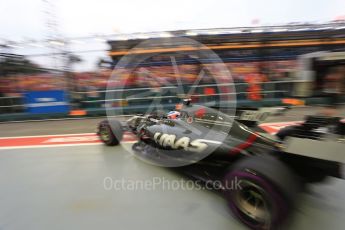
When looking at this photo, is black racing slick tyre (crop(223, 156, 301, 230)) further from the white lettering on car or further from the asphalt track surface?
the white lettering on car

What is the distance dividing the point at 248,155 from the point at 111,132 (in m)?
2.40

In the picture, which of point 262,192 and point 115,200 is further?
point 115,200

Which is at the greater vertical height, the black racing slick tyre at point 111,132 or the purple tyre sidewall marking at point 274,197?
the purple tyre sidewall marking at point 274,197

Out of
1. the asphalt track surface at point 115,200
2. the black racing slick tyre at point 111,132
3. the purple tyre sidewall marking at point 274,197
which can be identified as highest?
the purple tyre sidewall marking at point 274,197

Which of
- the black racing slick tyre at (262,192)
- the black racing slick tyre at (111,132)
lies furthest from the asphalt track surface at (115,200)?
the black racing slick tyre at (111,132)

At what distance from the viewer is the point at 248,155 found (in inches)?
85.8

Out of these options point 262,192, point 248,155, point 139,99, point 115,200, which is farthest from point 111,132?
point 139,99

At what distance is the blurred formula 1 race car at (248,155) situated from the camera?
5.54ft

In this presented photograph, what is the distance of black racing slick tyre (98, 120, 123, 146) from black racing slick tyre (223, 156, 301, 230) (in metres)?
2.35

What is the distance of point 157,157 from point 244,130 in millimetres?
1104

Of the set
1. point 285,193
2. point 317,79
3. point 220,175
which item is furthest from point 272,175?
point 317,79

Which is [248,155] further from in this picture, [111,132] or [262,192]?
[111,132]

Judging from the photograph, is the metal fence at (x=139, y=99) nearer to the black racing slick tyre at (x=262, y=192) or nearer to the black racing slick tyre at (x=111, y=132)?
the black racing slick tyre at (x=111, y=132)

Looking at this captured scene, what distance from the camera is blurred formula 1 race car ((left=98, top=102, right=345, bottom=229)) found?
66.5 inches
